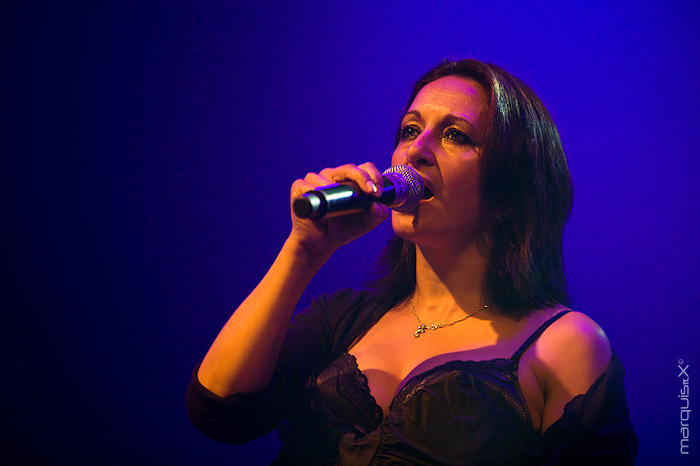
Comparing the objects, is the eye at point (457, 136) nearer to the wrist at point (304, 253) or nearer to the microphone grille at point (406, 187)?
the microphone grille at point (406, 187)

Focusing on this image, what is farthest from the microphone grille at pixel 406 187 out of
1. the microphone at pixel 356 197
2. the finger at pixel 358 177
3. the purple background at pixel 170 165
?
the purple background at pixel 170 165

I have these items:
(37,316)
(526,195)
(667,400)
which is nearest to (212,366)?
(526,195)

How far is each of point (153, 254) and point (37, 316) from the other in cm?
46

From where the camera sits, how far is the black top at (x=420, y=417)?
0.87 m

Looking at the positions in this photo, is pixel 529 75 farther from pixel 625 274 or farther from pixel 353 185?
pixel 353 185

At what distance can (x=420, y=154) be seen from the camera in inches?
40.2

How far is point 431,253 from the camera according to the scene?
3.69ft

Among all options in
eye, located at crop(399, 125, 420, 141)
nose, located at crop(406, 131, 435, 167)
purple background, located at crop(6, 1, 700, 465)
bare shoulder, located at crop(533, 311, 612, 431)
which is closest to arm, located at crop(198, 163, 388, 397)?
nose, located at crop(406, 131, 435, 167)

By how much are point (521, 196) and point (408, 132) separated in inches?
10.4

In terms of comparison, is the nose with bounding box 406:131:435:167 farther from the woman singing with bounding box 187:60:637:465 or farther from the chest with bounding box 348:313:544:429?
the chest with bounding box 348:313:544:429

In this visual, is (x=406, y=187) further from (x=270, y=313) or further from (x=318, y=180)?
(x=270, y=313)

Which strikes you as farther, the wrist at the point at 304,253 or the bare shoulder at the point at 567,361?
the wrist at the point at 304,253

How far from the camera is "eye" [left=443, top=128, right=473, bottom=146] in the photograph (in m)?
1.06

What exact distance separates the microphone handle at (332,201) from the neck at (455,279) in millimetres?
324
